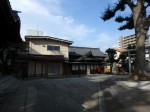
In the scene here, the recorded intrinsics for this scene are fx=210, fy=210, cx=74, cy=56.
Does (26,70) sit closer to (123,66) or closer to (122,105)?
(123,66)

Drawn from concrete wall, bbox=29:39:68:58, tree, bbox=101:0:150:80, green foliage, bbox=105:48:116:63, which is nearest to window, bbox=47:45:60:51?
concrete wall, bbox=29:39:68:58

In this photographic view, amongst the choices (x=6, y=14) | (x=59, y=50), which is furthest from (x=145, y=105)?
(x=59, y=50)

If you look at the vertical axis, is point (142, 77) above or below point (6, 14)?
below

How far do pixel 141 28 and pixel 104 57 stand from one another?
2297 centimetres

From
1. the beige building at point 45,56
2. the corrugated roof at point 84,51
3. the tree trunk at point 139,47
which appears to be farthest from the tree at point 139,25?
the corrugated roof at point 84,51

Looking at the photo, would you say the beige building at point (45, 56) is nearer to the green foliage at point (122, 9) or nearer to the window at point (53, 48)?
the window at point (53, 48)

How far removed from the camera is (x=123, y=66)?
3709 cm

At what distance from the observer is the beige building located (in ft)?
101

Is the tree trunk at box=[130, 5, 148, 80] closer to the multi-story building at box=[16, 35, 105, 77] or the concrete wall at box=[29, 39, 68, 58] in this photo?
the multi-story building at box=[16, 35, 105, 77]

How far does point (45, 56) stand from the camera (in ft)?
105

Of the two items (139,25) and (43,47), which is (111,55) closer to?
(43,47)

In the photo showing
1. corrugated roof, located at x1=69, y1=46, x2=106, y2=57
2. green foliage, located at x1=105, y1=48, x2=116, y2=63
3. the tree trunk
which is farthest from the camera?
corrugated roof, located at x1=69, y1=46, x2=106, y2=57

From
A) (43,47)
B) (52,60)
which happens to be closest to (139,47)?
(52,60)

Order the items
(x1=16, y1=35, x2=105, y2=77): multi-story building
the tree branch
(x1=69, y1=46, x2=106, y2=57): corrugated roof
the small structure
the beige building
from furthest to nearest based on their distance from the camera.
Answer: (x1=69, y1=46, x2=106, y2=57): corrugated roof → the small structure → the beige building → (x1=16, y1=35, x2=105, y2=77): multi-story building → the tree branch
